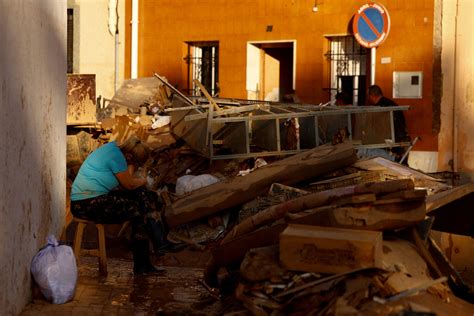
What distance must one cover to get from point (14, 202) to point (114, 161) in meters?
2.14

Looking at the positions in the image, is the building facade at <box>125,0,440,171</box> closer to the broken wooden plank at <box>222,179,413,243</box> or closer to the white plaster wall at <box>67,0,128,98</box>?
the white plaster wall at <box>67,0,128,98</box>

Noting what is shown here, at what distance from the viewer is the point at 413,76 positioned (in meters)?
19.3

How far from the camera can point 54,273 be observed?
25.3 feet

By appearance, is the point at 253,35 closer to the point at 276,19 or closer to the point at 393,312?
the point at 276,19

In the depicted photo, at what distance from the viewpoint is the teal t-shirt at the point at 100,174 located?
9094 mm

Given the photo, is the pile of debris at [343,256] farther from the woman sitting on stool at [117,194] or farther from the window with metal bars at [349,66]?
the window with metal bars at [349,66]

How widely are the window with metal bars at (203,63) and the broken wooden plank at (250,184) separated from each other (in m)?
9.52

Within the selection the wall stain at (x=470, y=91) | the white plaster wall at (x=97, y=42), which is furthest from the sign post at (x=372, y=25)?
the white plaster wall at (x=97, y=42)

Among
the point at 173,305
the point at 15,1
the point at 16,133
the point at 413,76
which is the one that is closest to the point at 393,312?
the point at 173,305

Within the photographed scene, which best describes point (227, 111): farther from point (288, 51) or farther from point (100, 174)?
point (288, 51)

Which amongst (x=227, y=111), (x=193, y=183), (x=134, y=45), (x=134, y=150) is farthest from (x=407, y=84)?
(x=134, y=150)

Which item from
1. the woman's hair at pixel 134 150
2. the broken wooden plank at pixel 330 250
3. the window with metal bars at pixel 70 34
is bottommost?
the broken wooden plank at pixel 330 250

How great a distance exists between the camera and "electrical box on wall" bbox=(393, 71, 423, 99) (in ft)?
63.1

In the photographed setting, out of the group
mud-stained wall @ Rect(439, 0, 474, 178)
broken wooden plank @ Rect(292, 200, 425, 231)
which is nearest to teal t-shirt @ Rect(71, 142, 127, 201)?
broken wooden plank @ Rect(292, 200, 425, 231)
